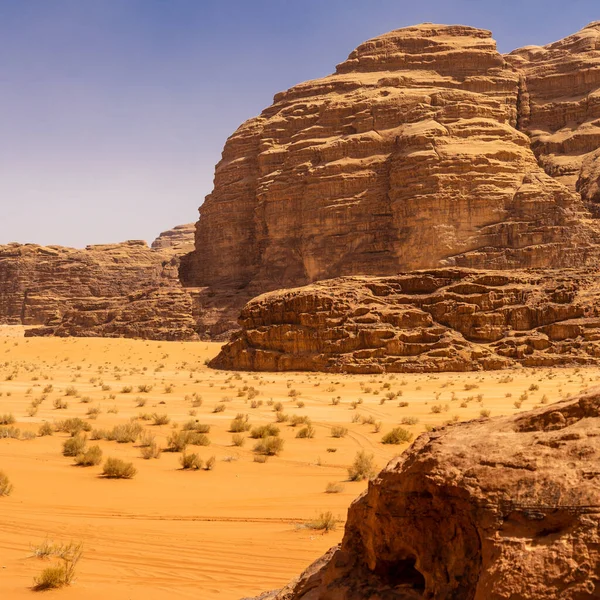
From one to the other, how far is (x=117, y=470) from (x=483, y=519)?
7.76 m

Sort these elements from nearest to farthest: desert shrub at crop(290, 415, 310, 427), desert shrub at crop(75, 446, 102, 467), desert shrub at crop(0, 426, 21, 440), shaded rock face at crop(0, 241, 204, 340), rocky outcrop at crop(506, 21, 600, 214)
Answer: desert shrub at crop(75, 446, 102, 467)
desert shrub at crop(0, 426, 21, 440)
desert shrub at crop(290, 415, 310, 427)
rocky outcrop at crop(506, 21, 600, 214)
shaded rock face at crop(0, 241, 204, 340)

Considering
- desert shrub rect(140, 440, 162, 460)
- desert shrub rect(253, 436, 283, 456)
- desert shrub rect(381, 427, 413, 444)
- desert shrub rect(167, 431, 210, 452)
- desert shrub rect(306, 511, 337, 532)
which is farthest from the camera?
desert shrub rect(381, 427, 413, 444)

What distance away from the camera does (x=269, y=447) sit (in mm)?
12609

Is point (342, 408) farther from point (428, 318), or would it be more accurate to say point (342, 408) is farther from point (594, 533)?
point (594, 533)

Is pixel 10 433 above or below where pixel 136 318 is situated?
below

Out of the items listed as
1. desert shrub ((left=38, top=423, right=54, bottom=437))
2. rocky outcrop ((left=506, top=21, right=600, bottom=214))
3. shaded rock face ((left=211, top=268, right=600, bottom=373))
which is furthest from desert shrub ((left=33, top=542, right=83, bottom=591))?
rocky outcrop ((left=506, top=21, right=600, bottom=214))

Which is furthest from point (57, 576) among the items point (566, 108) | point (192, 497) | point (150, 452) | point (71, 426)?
point (566, 108)

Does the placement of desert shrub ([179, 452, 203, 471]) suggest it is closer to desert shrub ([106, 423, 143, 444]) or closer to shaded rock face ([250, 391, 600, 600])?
desert shrub ([106, 423, 143, 444])

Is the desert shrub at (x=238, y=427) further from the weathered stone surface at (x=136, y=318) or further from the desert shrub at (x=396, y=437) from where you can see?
the weathered stone surface at (x=136, y=318)

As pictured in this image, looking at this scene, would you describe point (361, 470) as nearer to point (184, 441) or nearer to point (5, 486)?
point (184, 441)

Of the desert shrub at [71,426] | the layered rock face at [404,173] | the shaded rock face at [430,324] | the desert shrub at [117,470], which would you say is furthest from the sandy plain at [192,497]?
the layered rock face at [404,173]

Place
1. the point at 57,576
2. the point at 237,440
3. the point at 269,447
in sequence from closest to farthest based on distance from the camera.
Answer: the point at 57,576 < the point at 269,447 < the point at 237,440

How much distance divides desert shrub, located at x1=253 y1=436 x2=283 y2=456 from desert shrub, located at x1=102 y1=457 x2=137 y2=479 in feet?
9.67

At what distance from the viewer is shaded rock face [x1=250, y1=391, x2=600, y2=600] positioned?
286 centimetres
